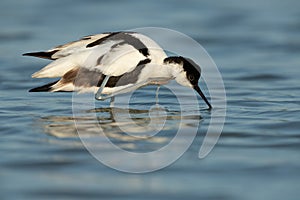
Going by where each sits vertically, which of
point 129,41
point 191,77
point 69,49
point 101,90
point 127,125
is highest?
point 129,41

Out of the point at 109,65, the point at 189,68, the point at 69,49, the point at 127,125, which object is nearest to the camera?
the point at 127,125

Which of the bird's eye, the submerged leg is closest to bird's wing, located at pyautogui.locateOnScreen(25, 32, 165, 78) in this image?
the submerged leg

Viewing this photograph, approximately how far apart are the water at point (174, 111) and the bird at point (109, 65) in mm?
342

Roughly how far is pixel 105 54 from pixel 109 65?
0.14 m

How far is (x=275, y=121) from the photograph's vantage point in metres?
8.09

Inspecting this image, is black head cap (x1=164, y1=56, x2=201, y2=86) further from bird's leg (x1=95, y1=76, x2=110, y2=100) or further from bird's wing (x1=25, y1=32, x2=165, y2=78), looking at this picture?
bird's leg (x1=95, y1=76, x2=110, y2=100)

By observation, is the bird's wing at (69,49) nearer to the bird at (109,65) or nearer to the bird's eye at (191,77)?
the bird at (109,65)

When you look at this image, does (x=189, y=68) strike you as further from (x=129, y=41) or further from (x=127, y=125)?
(x=127, y=125)

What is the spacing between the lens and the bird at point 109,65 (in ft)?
27.3

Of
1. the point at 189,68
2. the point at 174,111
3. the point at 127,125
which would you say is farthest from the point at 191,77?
the point at 127,125

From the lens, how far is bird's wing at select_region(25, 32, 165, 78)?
8273mm

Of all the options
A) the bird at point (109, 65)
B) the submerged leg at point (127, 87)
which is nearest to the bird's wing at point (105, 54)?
the bird at point (109, 65)

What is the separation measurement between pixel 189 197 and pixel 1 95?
4426 millimetres

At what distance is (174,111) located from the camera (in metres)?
8.71
